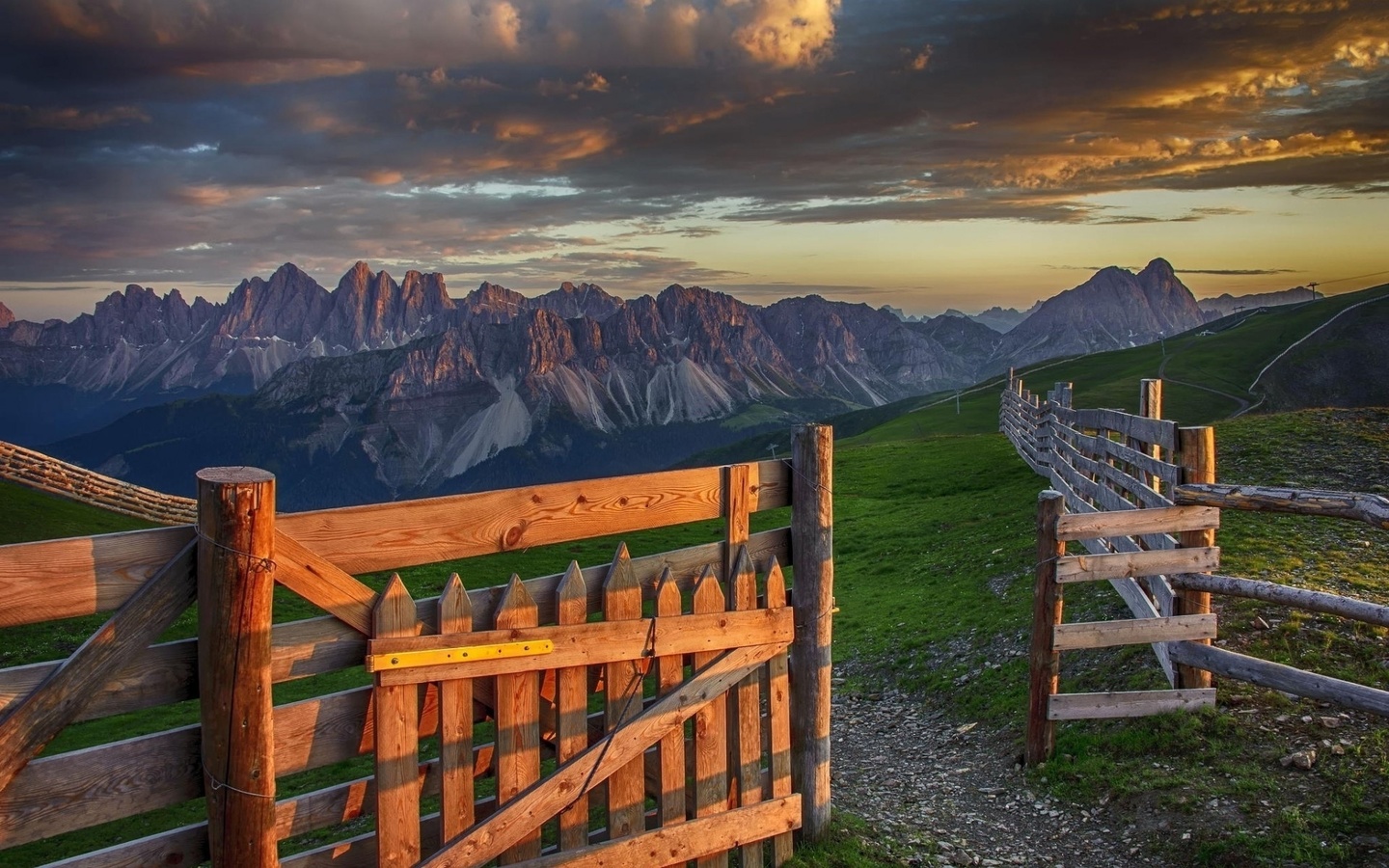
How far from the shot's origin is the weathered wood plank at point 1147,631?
9.68m

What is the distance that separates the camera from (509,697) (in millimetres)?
5961

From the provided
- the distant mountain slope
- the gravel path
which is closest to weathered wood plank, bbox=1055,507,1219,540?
the gravel path

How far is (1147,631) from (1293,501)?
209cm

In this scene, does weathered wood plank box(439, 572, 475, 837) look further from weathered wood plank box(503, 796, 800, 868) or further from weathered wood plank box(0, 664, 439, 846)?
weathered wood plank box(503, 796, 800, 868)

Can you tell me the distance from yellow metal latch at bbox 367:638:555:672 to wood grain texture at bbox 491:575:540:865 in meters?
0.14

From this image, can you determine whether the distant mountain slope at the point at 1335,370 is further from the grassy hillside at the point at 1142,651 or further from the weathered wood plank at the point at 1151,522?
the weathered wood plank at the point at 1151,522

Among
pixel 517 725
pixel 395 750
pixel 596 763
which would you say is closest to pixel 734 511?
pixel 596 763

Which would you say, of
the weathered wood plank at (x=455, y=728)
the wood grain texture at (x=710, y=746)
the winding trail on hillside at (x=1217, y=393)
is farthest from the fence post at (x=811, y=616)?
the winding trail on hillside at (x=1217, y=393)

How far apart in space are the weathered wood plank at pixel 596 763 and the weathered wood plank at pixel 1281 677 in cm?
521

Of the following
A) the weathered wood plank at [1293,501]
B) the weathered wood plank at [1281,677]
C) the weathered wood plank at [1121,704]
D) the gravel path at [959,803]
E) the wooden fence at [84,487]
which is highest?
the weathered wood plank at [1293,501]

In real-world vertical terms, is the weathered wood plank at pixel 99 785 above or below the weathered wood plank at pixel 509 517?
below

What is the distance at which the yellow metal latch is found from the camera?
5477 mm

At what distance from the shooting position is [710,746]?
6.91 meters

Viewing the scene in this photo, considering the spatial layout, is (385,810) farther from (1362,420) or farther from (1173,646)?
(1362,420)
